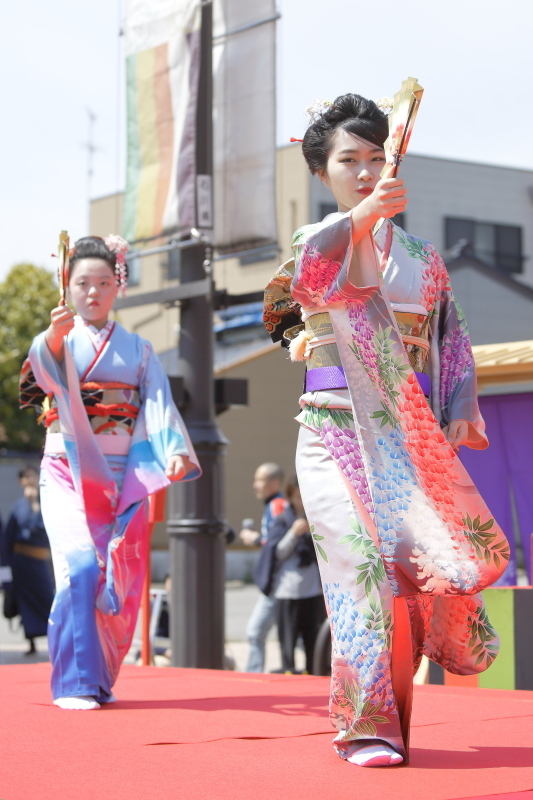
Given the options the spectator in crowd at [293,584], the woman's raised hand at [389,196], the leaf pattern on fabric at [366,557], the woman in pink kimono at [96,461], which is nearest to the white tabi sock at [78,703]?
the woman in pink kimono at [96,461]

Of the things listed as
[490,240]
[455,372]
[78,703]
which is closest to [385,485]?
[455,372]

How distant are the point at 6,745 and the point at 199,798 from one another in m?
0.92

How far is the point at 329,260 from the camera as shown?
2.85 m

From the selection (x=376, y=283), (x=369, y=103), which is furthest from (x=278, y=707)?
(x=369, y=103)

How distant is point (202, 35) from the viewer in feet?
21.5

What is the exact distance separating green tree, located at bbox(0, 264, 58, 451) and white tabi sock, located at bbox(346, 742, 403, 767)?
2178cm

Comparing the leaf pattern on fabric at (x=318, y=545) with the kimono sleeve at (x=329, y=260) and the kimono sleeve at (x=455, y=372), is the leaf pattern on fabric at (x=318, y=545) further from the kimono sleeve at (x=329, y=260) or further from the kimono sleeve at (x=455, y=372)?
the kimono sleeve at (x=329, y=260)

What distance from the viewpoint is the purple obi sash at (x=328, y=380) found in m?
2.97

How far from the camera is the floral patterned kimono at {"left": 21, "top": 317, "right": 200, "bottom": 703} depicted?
4.16 m

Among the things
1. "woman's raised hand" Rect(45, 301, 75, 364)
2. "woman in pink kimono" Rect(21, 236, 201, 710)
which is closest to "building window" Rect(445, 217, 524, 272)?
"woman in pink kimono" Rect(21, 236, 201, 710)

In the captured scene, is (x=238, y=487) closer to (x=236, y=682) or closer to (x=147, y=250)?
(x=147, y=250)

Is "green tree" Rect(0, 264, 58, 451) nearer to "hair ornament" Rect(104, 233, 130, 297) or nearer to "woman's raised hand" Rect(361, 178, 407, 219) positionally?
"hair ornament" Rect(104, 233, 130, 297)

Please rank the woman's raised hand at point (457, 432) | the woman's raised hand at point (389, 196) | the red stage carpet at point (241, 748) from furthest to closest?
the woman's raised hand at point (457, 432) → the woman's raised hand at point (389, 196) → the red stage carpet at point (241, 748)

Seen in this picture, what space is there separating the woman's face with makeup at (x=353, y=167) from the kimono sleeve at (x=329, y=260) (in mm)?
114
